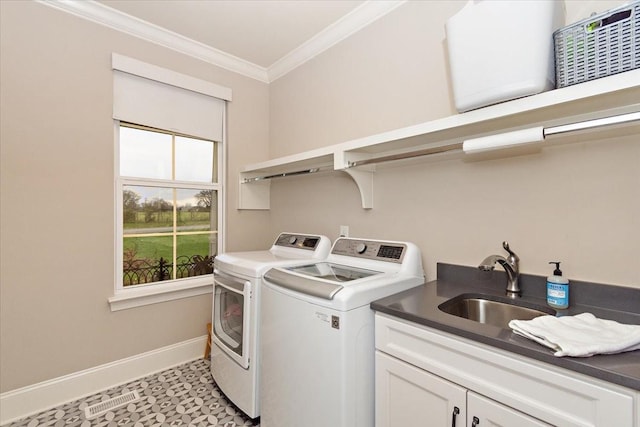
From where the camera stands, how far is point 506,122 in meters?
1.30

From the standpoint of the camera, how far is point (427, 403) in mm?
1121

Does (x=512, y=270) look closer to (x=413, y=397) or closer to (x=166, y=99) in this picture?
(x=413, y=397)

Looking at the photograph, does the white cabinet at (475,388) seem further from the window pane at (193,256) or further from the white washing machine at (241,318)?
the window pane at (193,256)

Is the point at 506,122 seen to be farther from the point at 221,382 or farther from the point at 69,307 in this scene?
the point at 69,307

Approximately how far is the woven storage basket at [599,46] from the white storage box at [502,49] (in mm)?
45

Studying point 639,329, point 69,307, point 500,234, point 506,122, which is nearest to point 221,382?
point 69,307

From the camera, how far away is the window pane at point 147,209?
2.29m

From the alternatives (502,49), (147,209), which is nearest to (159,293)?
(147,209)

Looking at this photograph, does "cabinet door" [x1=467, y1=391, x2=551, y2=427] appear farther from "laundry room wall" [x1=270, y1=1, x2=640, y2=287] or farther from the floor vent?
the floor vent

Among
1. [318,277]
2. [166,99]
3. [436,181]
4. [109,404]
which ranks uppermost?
[166,99]

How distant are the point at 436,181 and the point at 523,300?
750 millimetres

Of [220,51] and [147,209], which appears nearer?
[147,209]

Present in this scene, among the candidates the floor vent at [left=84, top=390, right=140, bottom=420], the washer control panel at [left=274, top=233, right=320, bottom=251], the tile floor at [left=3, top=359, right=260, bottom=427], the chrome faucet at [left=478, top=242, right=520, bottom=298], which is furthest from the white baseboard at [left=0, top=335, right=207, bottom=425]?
the chrome faucet at [left=478, top=242, right=520, bottom=298]

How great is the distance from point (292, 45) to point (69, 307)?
259cm
